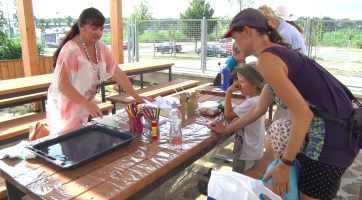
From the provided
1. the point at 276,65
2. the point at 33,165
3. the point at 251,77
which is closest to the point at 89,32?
the point at 33,165

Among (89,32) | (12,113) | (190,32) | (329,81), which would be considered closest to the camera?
(329,81)

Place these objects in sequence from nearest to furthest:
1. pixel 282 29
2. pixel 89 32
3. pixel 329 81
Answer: pixel 329 81 < pixel 89 32 < pixel 282 29

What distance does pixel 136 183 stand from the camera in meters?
1.26

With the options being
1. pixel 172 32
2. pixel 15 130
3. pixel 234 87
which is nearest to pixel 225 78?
pixel 234 87

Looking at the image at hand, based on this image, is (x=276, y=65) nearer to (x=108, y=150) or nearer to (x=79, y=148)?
(x=108, y=150)

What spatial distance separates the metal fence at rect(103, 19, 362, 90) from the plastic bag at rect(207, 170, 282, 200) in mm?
5130

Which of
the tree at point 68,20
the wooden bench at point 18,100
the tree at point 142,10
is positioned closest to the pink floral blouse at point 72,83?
the wooden bench at point 18,100

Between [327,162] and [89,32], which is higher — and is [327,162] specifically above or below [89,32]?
below

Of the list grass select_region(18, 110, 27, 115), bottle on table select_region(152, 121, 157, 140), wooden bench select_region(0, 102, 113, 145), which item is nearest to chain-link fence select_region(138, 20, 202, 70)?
grass select_region(18, 110, 27, 115)

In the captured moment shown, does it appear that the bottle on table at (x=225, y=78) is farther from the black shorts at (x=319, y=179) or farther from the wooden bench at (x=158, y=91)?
the black shorts at (x=319, y=179)

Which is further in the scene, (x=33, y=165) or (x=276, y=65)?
(x=33, y=165)

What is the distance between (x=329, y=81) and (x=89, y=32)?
66.3 inches

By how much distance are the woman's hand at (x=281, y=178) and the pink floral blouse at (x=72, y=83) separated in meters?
1.54

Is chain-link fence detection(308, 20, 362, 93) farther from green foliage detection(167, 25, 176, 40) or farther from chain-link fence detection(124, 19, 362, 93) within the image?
green foliage detection(167, 25, 176, 40)
